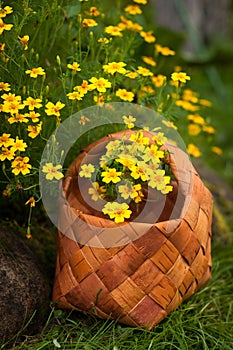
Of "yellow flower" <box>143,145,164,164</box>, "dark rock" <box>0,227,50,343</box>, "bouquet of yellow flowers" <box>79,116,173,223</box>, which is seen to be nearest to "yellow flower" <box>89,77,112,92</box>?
"bouquet of yellow flowers" <box>79,116,173,223</box>

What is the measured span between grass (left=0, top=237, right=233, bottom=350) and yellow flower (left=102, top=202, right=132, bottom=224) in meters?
0.35

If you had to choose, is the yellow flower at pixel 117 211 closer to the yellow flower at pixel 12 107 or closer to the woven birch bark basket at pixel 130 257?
the woven birch bark basket at pixel 130 257

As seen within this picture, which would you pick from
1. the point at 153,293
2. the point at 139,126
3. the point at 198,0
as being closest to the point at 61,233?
the point at 153,293

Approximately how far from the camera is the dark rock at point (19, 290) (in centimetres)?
180

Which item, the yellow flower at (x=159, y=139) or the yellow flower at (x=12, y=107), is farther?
the yellow flower at (x=159, y=139)

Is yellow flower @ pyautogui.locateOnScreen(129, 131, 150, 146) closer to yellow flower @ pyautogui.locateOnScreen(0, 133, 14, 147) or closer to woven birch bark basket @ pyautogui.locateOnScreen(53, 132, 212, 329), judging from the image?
woven birch bark basket @ pyautogui.locateOnScreen(53, 132, 212, 329)

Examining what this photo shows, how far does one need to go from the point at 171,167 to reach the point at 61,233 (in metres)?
0.41

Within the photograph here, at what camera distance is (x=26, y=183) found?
1899mm

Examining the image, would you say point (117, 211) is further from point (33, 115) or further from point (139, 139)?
point (33, 115)

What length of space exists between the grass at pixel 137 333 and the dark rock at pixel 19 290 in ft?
0.13

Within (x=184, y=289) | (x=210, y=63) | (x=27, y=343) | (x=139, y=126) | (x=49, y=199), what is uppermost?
(x=139, y=126)

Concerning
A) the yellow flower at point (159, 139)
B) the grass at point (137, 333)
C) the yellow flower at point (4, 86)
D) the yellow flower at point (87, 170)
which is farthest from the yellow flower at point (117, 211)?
the yellow flower at point (4, 86)

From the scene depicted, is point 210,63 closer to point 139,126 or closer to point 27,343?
point 139,126

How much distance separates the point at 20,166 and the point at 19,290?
0.40 meters
